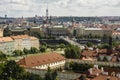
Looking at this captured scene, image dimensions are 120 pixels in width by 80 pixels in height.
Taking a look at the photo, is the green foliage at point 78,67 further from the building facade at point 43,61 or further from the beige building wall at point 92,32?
the beige building wall at point 92,32

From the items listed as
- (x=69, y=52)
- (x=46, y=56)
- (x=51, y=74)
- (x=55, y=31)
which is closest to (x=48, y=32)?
(x=55, y=31)

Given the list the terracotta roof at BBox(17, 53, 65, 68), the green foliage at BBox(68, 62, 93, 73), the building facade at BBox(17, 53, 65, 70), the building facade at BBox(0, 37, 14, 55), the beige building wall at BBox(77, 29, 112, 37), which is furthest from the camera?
the beige building wall at BBox(77, 29, 112, 37)

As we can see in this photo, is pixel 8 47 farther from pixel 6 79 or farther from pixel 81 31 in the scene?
pixel 81 31

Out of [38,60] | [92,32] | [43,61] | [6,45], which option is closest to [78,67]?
[43,61]

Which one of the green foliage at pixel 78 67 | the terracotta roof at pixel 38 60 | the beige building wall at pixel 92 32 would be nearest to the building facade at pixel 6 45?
the terracotta roof at pixel 38 60

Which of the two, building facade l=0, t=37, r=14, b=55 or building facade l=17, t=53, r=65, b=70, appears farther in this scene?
building facade l=0, t=37, r=14, b=55

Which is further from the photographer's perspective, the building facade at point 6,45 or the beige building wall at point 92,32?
the beige building wall at point 92,32

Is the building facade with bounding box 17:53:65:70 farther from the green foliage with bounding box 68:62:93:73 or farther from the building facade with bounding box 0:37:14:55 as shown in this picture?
the building facade with bounding box 0:37:14:55

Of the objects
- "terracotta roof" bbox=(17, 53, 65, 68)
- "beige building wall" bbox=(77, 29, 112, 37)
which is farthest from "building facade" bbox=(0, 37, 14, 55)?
"beige building wall" bbox=(77, 29, 112, 37)

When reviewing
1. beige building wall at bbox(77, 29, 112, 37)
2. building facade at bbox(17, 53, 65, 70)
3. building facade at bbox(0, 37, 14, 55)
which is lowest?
beige building wall at bbox(77, 29, 112, 37)
